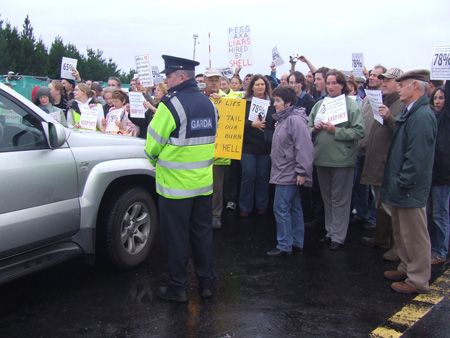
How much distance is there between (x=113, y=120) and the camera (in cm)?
654

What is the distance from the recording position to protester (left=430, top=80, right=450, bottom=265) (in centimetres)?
507

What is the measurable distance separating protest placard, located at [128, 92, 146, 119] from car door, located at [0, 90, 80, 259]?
217 cm

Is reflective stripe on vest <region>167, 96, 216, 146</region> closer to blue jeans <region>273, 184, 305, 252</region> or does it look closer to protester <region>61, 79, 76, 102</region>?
blue jeans <region>273, 184, 305, 252</region>

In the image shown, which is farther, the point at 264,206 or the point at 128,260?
the point at 264,206

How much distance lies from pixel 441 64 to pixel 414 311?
103 inches

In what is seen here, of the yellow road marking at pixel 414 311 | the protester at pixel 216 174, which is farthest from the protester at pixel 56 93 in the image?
the yellow road marking at pixel 414 311

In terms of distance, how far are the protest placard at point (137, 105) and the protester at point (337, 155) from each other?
85.0 inches

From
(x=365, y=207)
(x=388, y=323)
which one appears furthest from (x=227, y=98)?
(x=388, y=323)

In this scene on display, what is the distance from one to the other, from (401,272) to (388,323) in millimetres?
1078

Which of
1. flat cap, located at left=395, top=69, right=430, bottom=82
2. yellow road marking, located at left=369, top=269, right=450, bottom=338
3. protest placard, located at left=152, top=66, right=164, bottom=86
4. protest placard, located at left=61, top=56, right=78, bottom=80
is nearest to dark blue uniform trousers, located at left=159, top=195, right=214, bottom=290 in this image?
yellow road marking, located at left=369, top=269, right=450, bottom=338

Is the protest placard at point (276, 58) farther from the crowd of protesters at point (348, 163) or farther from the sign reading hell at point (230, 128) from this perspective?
the sign reading hell at point (230, 128)

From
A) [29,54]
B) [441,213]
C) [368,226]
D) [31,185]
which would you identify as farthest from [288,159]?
[29,54]

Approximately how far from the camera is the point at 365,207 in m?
6.80

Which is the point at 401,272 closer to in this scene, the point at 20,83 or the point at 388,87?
the point at 388,87
